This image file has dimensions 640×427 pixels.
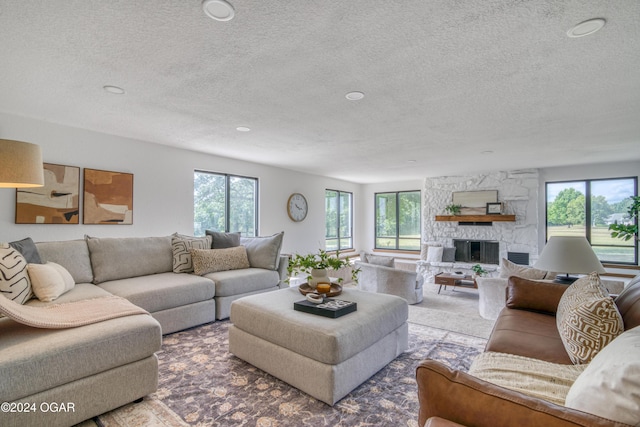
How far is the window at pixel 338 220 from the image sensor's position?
7929 millimetres

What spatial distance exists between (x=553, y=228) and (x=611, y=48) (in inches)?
219

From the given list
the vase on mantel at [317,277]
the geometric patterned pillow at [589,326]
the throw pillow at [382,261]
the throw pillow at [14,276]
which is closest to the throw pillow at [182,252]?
the throw pillow at [14,276]

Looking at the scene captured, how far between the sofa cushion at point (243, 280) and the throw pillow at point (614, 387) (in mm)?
3305

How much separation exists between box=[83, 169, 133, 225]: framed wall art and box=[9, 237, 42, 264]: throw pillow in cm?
101

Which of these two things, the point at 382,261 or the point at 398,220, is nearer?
the point at 382,261

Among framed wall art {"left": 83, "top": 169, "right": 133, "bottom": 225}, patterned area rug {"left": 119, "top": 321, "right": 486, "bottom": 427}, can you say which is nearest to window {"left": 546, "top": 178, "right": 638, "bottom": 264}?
patterned area rug {"left": 119, "top": 321, "right": 486, "bottom": 427}

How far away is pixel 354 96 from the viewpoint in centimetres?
268

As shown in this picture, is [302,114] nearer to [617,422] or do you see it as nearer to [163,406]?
[163,406]

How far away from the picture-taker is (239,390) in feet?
7.09

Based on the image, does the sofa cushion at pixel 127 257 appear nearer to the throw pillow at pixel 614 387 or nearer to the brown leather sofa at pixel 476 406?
the brown leather sofa at pixel 476 406

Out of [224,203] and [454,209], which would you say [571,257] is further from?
[454,209]

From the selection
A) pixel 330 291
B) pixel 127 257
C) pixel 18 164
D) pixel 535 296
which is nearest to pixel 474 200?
pixel 535 296

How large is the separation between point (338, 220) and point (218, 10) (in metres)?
6.94

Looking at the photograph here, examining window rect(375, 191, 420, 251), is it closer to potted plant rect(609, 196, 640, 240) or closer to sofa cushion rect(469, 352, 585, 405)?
potted plant rect(609, 196, 640, 240)
